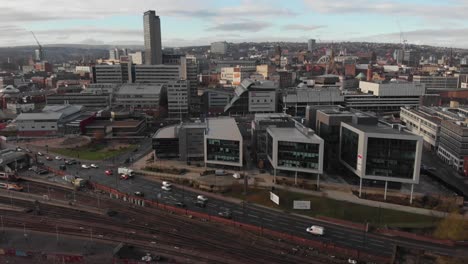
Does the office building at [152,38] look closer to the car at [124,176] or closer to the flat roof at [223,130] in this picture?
the flat roof at [223,130]

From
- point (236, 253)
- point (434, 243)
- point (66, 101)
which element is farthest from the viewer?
point (66, 101)

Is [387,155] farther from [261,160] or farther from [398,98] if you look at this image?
[398,98]

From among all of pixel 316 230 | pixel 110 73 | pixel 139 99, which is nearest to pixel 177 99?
pixel 139 99

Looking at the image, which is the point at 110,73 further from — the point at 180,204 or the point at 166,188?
the point at 180,204

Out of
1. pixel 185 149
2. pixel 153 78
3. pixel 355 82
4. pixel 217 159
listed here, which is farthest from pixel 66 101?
pixel 355 82

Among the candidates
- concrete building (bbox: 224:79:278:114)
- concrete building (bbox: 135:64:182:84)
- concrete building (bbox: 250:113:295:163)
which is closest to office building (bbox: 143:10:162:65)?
concrete building (bbox: 135:64:182:84)

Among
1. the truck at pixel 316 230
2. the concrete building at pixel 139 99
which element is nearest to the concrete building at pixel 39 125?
the concrete building at pixel 139 99

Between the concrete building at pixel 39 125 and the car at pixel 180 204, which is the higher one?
the concrete building at pixel 39 125
